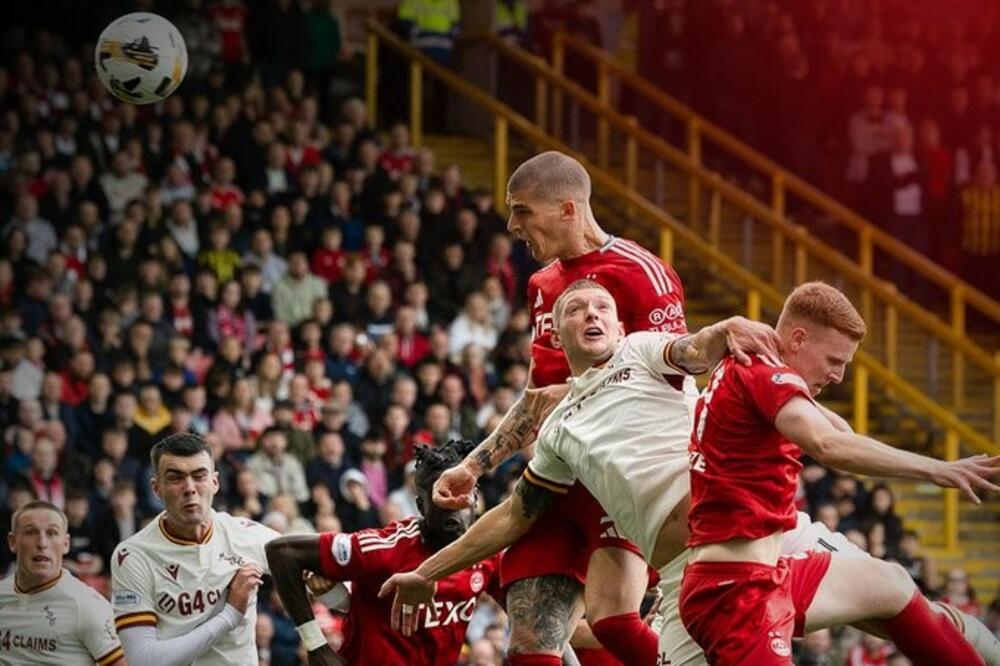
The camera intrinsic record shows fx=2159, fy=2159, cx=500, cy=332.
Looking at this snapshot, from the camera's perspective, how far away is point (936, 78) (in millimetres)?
20312

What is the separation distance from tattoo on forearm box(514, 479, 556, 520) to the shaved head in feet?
3.79

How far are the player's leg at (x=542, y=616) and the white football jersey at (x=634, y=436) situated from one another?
0.46 meters

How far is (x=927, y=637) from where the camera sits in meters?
7.55

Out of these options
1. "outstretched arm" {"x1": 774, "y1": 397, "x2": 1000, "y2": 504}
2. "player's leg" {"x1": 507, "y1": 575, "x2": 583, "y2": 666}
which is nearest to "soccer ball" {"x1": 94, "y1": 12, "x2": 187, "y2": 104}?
"player's leg" {"x1": 507, "y1": 575, "x2": 583, "y2": 666}

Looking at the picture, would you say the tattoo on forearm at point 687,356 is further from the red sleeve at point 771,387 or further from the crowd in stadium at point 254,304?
the crowd in stadium at point 254,304

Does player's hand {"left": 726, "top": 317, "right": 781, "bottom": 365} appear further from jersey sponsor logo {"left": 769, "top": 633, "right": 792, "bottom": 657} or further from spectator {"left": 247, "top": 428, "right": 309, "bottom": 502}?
spectator {"left": 247, "top": 428, "right": 309, "bottom": 502}

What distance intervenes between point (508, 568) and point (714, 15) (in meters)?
13.0

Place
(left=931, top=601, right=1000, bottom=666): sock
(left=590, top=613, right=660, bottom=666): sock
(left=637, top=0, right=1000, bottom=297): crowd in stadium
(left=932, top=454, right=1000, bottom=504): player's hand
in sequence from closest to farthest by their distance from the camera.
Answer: (left=932, top=454, right=1000, bottom=504): player's hand
(left=931, top=601, right=1000, bottom=666): sock
(left=590, top=613, right=660, bottom=666): sock
(left=637, top=0, right=1000, bottom=297): crowd in stadium

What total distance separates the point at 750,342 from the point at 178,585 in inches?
116

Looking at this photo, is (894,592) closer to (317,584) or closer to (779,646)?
(779,646)

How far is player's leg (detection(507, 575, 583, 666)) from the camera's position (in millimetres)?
7996

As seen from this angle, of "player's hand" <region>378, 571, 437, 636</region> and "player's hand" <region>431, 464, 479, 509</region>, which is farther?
"player's hand" <region>431, 464, 479, 509</region>

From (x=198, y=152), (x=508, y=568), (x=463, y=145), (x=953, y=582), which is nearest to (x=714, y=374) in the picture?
(x=508, y=568)

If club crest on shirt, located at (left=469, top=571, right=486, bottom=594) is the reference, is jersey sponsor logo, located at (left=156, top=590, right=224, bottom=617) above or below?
below
